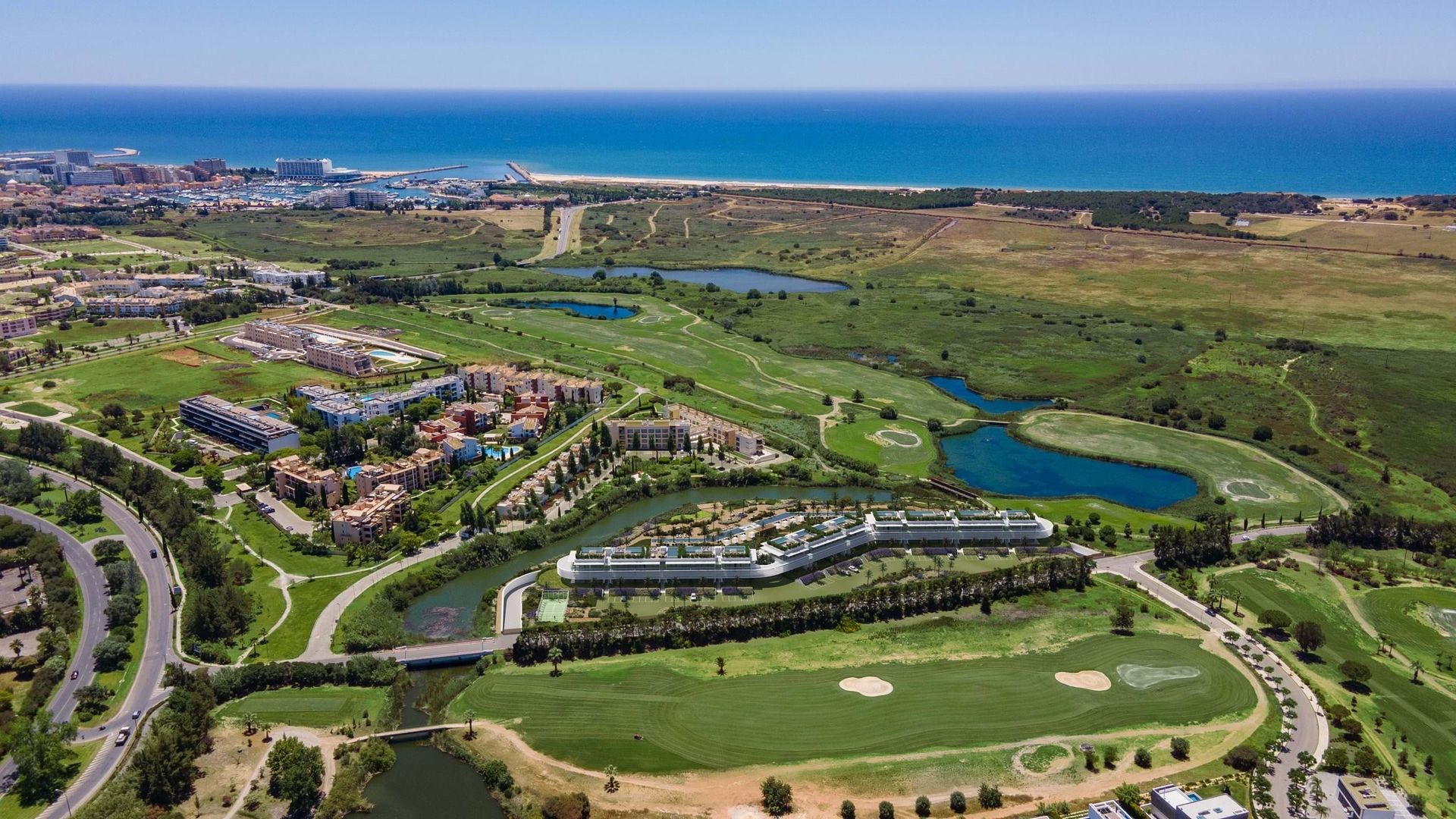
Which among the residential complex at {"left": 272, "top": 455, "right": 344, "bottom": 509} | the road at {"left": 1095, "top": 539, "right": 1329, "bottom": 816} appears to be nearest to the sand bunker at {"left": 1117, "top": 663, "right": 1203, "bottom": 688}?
the road at {"left": 1095, "top": 539, "right": 1329, "bottom": 816}

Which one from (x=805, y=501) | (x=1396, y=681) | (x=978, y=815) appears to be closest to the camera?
(x=978, y=815)

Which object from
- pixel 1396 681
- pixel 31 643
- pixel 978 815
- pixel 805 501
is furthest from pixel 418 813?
pixel 1396 681

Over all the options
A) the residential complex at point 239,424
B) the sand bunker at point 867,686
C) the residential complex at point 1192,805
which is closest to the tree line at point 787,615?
the sand bunker at point 867,686

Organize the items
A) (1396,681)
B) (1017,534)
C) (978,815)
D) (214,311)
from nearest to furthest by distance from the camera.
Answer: (978,815) → (1396,681) → (1017,534) → (214,311)

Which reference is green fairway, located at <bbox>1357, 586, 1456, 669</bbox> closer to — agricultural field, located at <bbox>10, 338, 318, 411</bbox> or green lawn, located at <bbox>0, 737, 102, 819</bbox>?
green lawn, located at <bbox>0, 737, 102, 819</bbox>

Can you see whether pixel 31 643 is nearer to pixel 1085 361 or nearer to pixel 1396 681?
pixel 1396 681

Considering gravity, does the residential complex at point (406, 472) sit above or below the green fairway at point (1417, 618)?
below

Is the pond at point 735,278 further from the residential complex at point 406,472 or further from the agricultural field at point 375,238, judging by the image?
the residential complex at point 406,472
